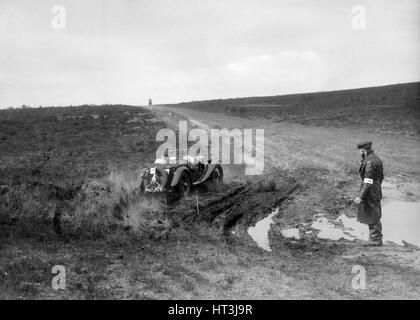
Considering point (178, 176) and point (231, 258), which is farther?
point (178, 176)

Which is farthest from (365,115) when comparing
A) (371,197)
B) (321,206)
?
(371,197)

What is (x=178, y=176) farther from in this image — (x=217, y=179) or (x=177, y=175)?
(x=217, y=179)

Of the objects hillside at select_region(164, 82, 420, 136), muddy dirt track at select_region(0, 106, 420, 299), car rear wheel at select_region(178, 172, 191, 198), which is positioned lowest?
muddy dirt track at select_region(0, 106, 420, 299)

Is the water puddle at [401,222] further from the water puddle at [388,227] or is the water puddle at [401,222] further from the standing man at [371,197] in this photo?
the standing man at [371,197]

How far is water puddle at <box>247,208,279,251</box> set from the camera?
28.4ft

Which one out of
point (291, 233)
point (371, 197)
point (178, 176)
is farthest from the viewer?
point (178, 176)

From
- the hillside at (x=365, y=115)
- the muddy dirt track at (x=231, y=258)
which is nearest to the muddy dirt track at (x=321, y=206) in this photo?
the muddy dirt track at (x=231, y=258)

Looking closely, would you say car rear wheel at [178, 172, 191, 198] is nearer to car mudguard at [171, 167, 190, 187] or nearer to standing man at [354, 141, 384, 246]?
car mudguard at [171, 167, 190, 187]

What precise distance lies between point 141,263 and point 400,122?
2353cm

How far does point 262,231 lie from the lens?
9.52 m

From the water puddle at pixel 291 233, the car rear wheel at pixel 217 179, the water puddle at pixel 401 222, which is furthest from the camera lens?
the car rear wheel at pixel 217 179

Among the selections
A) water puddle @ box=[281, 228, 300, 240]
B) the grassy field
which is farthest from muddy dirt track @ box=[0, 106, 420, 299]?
water puddle @ box=[281, 228, 300, 240]

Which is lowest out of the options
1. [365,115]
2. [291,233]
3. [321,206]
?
[291,233]

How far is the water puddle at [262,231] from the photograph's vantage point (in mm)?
8670
